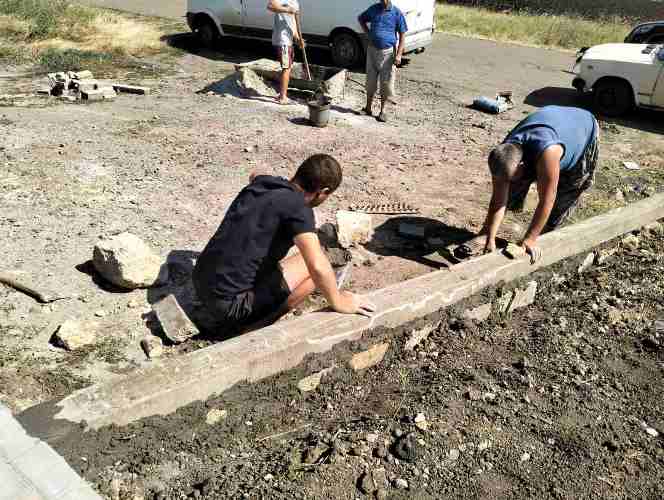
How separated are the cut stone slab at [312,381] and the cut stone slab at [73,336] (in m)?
1.31

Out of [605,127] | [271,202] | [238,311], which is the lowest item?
[605,127]

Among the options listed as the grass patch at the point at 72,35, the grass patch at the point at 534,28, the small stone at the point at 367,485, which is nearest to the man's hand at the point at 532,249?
the small stone at the point at 367,485

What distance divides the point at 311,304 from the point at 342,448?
1.45 m

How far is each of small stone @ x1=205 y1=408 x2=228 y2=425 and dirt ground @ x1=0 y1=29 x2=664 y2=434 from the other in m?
0.68

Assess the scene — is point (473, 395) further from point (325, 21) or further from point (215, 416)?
point (325, 21)

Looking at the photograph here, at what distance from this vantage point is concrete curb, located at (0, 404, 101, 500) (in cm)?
217

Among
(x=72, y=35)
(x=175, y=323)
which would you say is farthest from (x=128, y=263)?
(x=72, y=35)

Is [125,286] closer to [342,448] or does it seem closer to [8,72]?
[342,448]

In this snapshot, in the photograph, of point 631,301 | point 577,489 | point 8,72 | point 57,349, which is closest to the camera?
point 577,489

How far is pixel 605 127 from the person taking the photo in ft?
30.8

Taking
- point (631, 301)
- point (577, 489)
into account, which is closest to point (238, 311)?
point (577, 489)

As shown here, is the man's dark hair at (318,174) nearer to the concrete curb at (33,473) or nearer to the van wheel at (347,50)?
the concrete curb at (33,473)

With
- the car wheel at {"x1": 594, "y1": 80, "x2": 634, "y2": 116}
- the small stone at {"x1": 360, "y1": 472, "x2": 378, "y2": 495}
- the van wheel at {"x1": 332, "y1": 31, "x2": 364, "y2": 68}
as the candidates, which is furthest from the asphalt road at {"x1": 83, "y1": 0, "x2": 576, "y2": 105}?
the small stone at {"x1": 360, "y1": 472, "x2": 378, "y2": 495}

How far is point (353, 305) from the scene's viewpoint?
11.3ft
